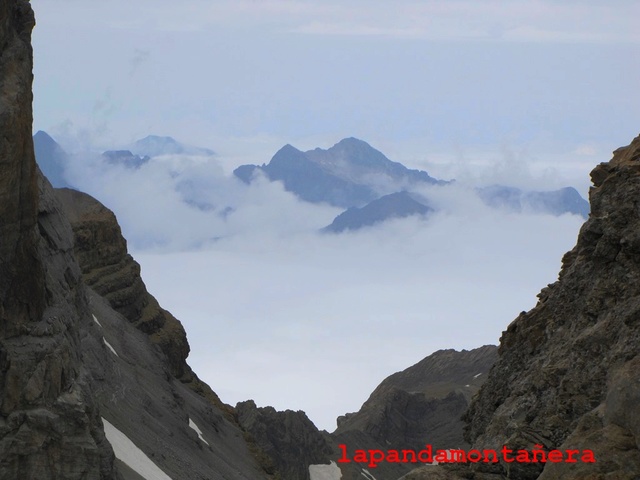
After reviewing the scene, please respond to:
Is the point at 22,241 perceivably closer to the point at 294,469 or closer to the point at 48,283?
the point at 48,283

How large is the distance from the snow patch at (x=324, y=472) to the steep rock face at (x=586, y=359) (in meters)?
105

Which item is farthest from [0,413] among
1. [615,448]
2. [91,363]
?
[615,448]

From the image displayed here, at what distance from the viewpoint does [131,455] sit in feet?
170

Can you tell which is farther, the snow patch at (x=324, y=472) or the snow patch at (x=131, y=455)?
the snow patch at (x=324, y=472)

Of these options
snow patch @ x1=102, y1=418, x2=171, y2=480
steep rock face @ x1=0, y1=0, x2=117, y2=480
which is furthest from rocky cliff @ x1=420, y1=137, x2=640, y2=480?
snow patch @ x1=102, y1=418, x2=171, y2=480

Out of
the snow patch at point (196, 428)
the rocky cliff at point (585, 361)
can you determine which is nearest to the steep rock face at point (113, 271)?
the snow patch at point (196, 428)

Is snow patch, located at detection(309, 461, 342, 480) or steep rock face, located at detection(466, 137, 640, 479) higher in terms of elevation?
snow patch, located at detection(309, 461, 342, 480)

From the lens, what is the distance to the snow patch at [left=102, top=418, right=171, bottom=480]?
5025 centimetres

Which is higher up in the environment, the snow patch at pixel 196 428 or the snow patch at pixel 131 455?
the snow patch at pixel 196 428

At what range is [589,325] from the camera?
21141 mm

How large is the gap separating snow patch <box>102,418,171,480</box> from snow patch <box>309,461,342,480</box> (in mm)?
75310

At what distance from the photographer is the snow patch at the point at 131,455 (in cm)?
5025

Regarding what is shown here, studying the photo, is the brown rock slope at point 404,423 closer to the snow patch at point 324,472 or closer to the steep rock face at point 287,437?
the steep rock face at point 287,437

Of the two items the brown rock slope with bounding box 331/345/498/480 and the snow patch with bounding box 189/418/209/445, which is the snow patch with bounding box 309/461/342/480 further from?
the snow patch with bounding box 189/418/209/445
